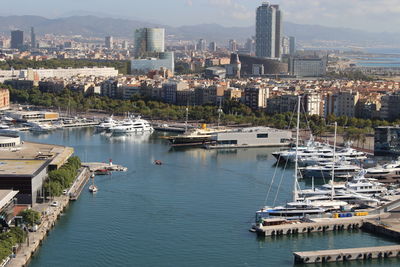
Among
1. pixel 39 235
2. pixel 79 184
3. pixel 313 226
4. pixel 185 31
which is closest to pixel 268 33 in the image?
pixel 79 184

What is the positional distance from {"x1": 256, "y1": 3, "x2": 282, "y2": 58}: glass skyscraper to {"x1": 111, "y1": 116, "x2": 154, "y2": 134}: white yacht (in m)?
33.2

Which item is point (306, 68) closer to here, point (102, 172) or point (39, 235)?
point (102, 172)

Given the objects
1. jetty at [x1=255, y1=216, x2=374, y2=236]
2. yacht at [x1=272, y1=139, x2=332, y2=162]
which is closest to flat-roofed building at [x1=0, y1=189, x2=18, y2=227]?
jetty at [x1=255, y1=216, x2=374, y2=236]

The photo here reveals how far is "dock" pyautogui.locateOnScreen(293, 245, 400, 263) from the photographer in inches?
306

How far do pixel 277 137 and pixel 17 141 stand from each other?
6.10m

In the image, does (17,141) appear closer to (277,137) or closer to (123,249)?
(123,249)

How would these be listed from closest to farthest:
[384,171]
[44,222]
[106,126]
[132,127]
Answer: [44,222] → [384,171] → [132,127] → [106,126]

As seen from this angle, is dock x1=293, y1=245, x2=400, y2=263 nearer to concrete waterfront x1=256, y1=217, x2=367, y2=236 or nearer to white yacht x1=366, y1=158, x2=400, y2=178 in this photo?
concrete waterfront x1=256, y1=217, x2=367, y2=236

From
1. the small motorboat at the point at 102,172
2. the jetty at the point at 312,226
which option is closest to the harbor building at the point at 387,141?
the jetty at the point at 312,226

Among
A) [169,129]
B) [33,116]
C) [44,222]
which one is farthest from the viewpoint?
[33,116]

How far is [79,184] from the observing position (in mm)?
11133

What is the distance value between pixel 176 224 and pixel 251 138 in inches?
299

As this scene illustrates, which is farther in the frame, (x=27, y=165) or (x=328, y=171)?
(x=328, y=171)

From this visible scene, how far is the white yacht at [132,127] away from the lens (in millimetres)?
18891
